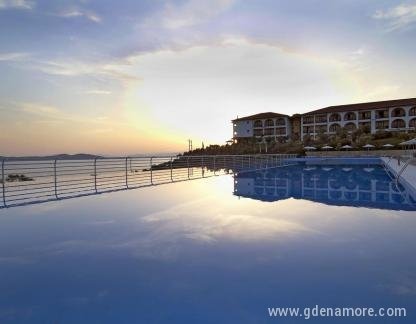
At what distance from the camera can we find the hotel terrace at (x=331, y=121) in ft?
122

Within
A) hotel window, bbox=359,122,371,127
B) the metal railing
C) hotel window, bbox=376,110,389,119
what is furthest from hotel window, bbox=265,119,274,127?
the metal railing

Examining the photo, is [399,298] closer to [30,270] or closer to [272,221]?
[272,221]

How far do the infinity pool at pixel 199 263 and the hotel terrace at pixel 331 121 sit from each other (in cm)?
3773

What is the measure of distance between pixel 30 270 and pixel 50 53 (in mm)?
8156

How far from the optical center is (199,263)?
9.00ft

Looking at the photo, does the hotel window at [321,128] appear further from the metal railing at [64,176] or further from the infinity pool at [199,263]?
the infinity pool at [199,263]

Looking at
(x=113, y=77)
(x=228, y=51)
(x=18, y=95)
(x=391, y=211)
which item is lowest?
(x=391, y=211)

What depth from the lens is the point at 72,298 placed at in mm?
2109

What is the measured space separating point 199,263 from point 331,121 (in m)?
42.5

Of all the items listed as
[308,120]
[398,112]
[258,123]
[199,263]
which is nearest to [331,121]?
[308,120]

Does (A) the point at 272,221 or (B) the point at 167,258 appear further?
(A) the point at 272,221

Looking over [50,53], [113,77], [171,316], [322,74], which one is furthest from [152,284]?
[322,74]

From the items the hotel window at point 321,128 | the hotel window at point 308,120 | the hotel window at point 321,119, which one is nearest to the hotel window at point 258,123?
the hotel window at point 308,120

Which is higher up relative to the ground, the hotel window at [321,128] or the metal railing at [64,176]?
the hotel window at [321,128]
